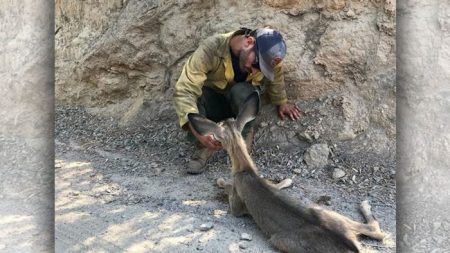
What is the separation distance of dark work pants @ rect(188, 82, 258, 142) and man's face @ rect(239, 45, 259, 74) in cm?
21

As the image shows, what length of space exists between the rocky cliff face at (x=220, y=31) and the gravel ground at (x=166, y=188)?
0.28 metres

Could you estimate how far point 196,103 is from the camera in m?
5.02

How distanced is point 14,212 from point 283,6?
372cm

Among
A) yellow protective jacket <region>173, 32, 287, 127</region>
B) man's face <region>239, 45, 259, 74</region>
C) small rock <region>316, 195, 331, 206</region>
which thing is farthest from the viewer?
yellow protective jacket <region>173, 32, 287, 127</region>

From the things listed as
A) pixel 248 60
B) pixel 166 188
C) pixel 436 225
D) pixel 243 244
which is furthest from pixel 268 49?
pixel 436 225

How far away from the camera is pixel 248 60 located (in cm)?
484

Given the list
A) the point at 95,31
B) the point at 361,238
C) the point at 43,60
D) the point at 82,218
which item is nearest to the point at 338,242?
the point at 361,238

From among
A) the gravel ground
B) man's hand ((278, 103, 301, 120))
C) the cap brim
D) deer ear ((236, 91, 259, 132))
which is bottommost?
the gravel ground

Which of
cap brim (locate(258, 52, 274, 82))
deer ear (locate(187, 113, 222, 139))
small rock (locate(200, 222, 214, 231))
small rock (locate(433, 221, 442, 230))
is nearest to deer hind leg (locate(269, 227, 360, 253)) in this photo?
small rock (locate(200, 222, 214, 231))

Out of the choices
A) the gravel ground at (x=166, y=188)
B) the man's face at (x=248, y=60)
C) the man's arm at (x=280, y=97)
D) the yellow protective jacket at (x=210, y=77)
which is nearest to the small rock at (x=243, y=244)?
the gravel ground at (x=166, y=188)

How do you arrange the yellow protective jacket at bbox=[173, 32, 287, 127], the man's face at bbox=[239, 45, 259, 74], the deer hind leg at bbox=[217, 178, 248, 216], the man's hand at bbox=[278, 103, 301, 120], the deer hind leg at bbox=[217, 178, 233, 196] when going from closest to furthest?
the deer hind leg at bbox=[217, 178, 248, 216], the deer hind leg at bbox=[217, 178, 233, 196], the man's face at bbox=[239, 45, 259, 74], the yellow protective jacket at bbox=[173, 32, 287, 127], the man's hand at bbox=[278, 103, 301, 120]

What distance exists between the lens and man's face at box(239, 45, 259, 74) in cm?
476

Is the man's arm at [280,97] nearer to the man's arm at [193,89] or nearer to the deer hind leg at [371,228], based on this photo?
the man's arm at [193,89]

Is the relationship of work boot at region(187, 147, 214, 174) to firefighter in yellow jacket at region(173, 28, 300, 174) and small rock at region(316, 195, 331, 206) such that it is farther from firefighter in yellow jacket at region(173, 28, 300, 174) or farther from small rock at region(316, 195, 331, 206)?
small rock at region(316, 195, 331, 206)
